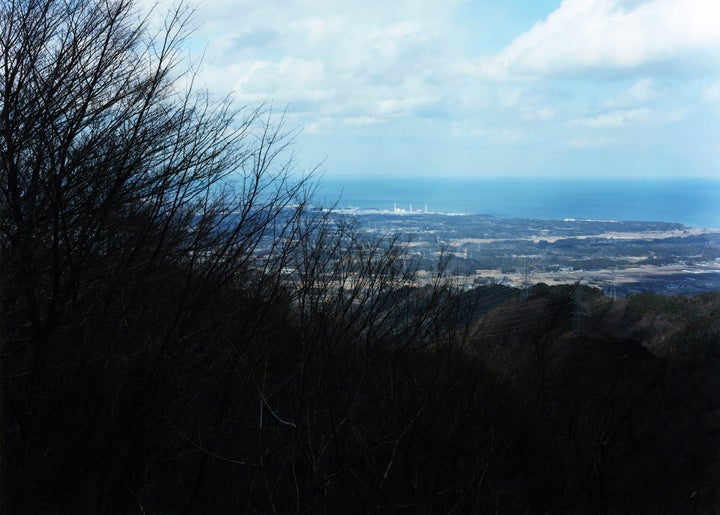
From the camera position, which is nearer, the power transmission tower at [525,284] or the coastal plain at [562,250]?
the coastal plain at [562,250]

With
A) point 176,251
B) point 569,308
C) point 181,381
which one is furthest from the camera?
point 569,308

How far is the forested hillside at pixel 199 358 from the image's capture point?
380cm

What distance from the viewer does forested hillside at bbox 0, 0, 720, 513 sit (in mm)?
3803

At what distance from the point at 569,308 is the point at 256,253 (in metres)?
4.31

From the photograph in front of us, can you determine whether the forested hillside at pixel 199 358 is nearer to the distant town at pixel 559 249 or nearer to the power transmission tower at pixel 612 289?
the distant town at pixel 559 249

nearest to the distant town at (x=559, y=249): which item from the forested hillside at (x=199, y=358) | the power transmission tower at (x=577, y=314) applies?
the power transmission tower at (x=577, y=314)

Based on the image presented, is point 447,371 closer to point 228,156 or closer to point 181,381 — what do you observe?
point 181,381

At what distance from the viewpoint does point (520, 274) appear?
959 centimetres

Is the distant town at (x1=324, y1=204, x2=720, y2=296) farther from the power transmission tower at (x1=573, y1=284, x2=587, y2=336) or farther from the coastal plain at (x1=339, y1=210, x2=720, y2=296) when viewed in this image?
the power transmission tower at (x1=573, y1=284, x2=587, y2=336)

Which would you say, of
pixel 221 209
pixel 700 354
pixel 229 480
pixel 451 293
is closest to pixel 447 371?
pixel 451 293

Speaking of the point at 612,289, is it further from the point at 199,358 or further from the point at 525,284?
the point at 199,358

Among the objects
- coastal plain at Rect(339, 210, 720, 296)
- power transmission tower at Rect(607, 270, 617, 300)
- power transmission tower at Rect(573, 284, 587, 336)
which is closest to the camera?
power transmission tower at Rect(573, 284, 587, 336)

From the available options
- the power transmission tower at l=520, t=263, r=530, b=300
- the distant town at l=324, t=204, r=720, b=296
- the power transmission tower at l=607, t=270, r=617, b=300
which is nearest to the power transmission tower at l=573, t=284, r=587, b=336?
the power transmission tower at l=607, t=270, r=617, b=300

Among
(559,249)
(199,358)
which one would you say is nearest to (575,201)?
(559,249)
